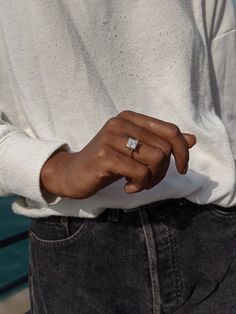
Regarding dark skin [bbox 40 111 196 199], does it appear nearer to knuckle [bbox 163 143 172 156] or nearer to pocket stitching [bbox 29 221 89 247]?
knuckle [bbox 163 143 172 156]

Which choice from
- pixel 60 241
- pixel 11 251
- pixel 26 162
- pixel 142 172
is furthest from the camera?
pixel 11 251

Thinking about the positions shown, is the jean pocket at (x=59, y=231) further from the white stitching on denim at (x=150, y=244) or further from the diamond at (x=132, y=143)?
the diamond at (x=132, y=143)

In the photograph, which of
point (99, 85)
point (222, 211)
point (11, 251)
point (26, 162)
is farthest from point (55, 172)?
point (11, 251)

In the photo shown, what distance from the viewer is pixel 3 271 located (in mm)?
3184

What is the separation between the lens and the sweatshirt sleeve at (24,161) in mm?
685

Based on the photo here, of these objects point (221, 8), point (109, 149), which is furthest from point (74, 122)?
point (221, 8)

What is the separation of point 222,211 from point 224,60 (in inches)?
10.1

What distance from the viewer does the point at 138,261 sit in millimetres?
786

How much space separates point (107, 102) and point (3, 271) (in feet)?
8.67

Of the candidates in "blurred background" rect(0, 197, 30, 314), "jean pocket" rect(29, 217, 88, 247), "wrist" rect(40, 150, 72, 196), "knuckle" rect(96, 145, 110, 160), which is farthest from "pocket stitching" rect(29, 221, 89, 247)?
"blurred background" rect(0, 197, 30, 314)

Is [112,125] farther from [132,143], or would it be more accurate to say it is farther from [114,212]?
[114,212]

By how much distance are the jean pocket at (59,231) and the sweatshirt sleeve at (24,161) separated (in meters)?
0.08

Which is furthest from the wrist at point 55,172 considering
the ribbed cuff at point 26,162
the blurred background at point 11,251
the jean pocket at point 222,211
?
the blurred background at point 11,251

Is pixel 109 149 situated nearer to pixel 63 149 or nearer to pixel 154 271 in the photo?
pixel 63 149
